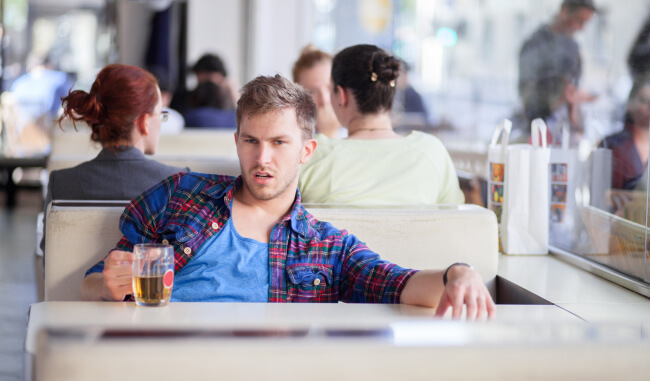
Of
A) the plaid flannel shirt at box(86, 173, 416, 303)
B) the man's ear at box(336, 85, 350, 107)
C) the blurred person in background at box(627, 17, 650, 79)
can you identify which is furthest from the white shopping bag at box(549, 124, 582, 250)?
the plaid flannel shirt at box(86, 173, 416, 303)

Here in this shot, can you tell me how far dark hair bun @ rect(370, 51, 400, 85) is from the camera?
2.89 meters

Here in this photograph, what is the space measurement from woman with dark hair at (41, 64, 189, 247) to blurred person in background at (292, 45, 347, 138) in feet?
5.08

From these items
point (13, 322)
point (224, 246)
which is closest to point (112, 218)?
point (224, 246)

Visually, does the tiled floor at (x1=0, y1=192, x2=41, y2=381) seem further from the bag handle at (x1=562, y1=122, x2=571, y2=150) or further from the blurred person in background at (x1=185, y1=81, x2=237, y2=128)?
the bag handle at (x1=562, y1=122, x2=571, y2=150)

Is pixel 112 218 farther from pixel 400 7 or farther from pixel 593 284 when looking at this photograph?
pixel 400 7

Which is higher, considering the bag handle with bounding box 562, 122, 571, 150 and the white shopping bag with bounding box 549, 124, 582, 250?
the bag handle with bounding box 562, 122, 571, 150

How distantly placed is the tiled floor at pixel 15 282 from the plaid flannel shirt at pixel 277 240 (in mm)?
1567

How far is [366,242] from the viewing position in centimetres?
223

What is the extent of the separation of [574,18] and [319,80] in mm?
1392

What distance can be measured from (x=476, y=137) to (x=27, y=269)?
4834 millimetres

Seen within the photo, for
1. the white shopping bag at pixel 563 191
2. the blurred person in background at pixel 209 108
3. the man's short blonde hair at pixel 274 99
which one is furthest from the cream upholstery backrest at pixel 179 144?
the man's short blonde hair at pixel 274 99

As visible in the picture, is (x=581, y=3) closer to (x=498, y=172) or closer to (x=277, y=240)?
(x=498, y=172)

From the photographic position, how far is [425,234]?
2.26m

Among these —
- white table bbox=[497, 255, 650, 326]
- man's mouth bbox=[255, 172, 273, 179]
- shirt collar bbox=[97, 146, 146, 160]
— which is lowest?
white table bbox=[497, 255, 650, 326]
